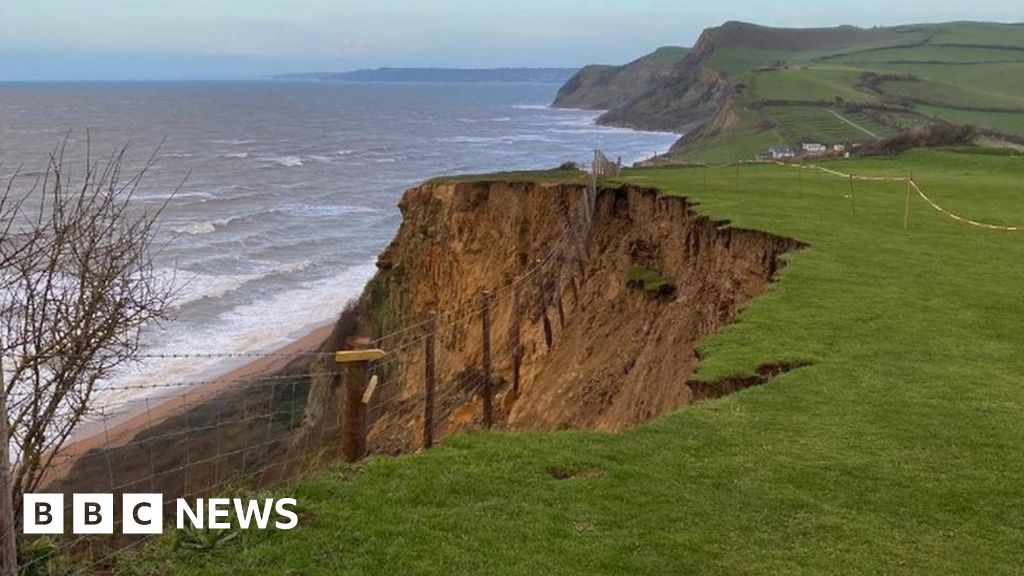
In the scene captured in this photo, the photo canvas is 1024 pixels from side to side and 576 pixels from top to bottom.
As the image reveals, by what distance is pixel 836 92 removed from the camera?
9869 cm

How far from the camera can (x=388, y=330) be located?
3353 cm

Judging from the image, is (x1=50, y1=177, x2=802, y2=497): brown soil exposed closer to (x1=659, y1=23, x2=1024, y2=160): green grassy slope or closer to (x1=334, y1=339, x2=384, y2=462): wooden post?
(x1=334, y1=339, x2=384, y2=462): wooden post

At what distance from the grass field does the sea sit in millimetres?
2684

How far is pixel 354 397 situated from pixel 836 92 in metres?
97.8

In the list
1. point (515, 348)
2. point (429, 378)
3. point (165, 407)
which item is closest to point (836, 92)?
point (165, 407)

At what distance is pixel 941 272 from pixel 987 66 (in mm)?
127253

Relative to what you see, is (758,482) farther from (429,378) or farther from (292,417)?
(292,417)

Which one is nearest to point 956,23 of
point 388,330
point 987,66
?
point 987,66

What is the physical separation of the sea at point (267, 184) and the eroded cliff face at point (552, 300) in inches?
240

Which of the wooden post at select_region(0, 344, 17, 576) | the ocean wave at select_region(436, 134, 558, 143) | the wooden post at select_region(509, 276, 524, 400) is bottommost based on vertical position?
the wooden post at select_region(509, 276, 524, 400)

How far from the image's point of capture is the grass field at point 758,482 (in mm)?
7344

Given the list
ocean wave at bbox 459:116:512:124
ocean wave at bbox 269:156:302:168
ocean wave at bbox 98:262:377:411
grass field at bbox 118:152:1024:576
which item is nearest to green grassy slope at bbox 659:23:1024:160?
ocean wave at bbox 269:156:302:168

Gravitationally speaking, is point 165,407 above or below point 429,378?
below

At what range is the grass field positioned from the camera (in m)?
7.34
